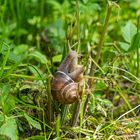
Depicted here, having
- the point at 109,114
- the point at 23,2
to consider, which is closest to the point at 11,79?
the point at 109,114

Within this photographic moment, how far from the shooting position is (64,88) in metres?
1.70

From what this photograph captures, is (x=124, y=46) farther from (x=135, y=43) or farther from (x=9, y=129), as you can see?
(x=9, y=129)

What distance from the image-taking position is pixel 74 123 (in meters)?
1.84

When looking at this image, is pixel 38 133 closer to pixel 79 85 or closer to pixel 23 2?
pixel 79 85

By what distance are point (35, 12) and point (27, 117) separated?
1.42 meters

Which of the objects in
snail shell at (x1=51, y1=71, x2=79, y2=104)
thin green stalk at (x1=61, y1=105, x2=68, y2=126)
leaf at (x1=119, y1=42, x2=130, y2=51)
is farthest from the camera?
leaf at (x1=119, y1=42, x2=130, y2=51)

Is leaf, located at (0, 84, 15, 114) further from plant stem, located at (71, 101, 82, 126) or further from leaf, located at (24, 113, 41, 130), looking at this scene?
plant stem, located at (71, 101, 82, 126)

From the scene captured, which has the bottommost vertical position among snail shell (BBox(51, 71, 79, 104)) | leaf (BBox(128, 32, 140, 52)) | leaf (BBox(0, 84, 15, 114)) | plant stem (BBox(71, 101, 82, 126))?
plant stem (BBox(71, 101, 82, 126))

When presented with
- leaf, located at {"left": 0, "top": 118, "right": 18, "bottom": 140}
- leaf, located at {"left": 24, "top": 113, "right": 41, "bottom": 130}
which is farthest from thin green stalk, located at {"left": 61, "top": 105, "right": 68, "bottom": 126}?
leaf, located at {"left": 0, "top": 118, "right": 18, "bottom": 140}

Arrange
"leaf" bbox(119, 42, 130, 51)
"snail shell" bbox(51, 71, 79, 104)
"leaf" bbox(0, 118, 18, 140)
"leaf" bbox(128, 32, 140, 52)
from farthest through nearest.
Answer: "leaf" bbox(119, 42, 130, 51)
"leaf" bbox(128, 32, 140, 52)
"snail shell" bbox(51, 71, 79, 104)
"leaf" bbox(0, 118, 18, 140)

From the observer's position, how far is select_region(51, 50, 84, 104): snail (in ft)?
5.58

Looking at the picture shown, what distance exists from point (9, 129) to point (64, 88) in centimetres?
23

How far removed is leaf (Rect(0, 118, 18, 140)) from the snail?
19 cm

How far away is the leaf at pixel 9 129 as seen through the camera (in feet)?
5.24
